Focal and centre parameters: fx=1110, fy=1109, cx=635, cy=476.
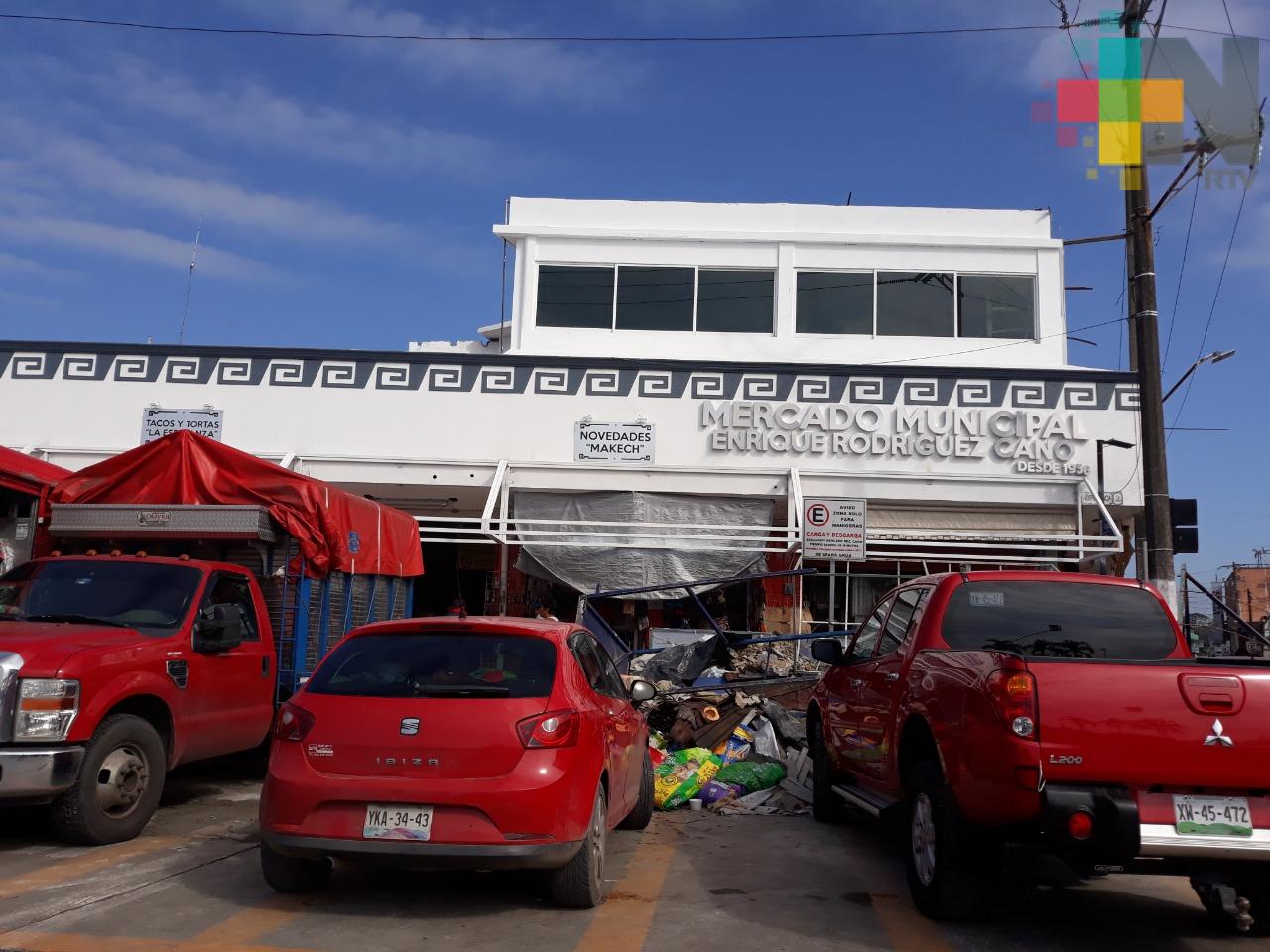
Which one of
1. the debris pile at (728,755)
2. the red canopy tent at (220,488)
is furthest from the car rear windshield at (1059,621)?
the red canopy tent at (220,488)

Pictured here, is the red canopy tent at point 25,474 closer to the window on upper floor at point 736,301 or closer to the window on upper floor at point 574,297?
the window on upper floor at point 574,297

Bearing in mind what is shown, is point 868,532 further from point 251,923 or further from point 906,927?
point 251,923

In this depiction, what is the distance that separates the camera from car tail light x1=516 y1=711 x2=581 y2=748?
5410 mm

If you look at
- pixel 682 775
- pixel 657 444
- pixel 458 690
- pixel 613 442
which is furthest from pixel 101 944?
pixel 657 444

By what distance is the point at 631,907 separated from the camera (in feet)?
19.0

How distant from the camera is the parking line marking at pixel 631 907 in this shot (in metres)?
5.12

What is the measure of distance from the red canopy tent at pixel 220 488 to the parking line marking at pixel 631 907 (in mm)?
4251

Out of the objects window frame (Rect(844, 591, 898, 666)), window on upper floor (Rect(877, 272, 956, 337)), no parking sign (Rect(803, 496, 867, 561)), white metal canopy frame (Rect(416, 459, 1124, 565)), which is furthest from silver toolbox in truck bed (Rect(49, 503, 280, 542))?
window on upper floor (Rect(877, 272, 956, 337))

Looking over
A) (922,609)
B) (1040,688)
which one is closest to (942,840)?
(1040,688)

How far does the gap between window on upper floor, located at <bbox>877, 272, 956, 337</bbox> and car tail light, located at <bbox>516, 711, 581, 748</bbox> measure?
52.4ft

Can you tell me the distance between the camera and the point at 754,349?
790 inches

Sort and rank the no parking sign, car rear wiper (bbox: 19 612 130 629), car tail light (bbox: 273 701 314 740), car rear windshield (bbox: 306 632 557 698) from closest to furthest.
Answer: car tail light (bbox: 273 701 314 740) → car rear windshield (bbox: 306 632 557 698) → car rear wiper (bbox: 19 612 130 629) → the no parking sign

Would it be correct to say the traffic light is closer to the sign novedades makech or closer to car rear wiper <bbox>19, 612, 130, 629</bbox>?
the sign novedades makech

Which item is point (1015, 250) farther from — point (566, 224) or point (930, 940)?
point (930, 940)
